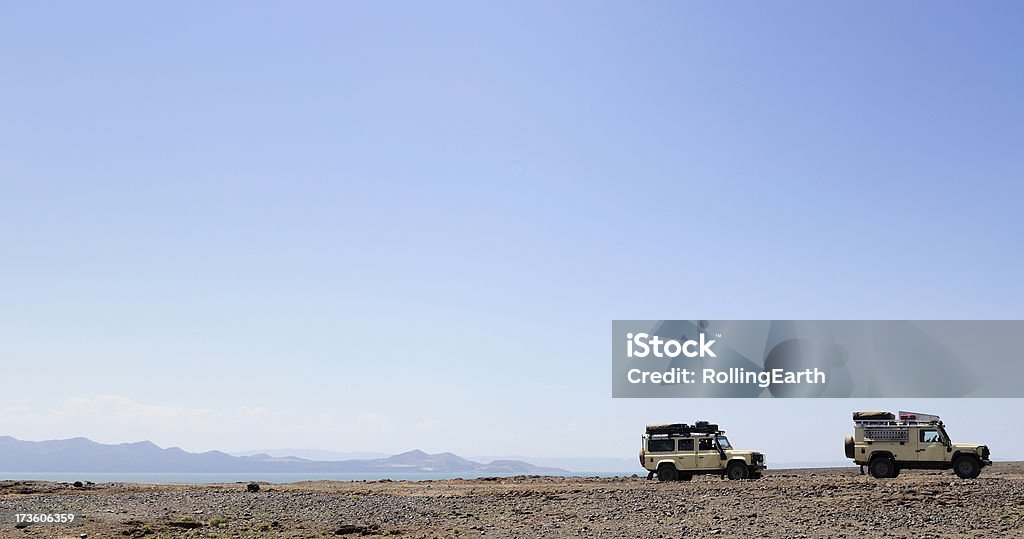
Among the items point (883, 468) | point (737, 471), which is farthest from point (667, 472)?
point (883, 468)

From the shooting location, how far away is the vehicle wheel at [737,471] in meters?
41.5

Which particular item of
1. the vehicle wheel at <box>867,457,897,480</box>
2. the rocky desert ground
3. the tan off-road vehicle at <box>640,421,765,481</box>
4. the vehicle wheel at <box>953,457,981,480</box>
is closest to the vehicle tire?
the tan off-road vehicle at <box>640,421,765,481</box>

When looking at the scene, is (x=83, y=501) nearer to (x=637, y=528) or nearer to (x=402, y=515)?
(x=402, y=515)

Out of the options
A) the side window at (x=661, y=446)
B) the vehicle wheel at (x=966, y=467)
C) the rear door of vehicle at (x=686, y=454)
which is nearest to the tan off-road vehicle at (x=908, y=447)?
the vehicle wheel at (x=966, y=467)

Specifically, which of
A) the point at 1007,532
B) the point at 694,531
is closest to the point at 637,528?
the point at 694,531

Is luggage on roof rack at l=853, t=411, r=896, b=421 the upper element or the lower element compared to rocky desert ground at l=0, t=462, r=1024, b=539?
upper

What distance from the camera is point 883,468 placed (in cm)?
4003

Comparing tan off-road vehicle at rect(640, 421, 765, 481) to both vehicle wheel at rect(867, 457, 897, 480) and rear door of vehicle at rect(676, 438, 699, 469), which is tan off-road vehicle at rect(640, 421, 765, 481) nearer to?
rear door of vehicle at rect(676, 438, 699, 469)

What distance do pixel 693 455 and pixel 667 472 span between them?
161cm

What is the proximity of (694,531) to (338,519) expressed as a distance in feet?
40.9

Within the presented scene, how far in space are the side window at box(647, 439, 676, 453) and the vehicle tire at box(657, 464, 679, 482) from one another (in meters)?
0.80

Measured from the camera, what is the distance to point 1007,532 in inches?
949

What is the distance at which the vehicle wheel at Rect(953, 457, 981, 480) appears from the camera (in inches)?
1533

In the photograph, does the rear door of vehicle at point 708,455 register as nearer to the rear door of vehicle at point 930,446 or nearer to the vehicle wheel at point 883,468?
the vehicle wheel at point 883,468
